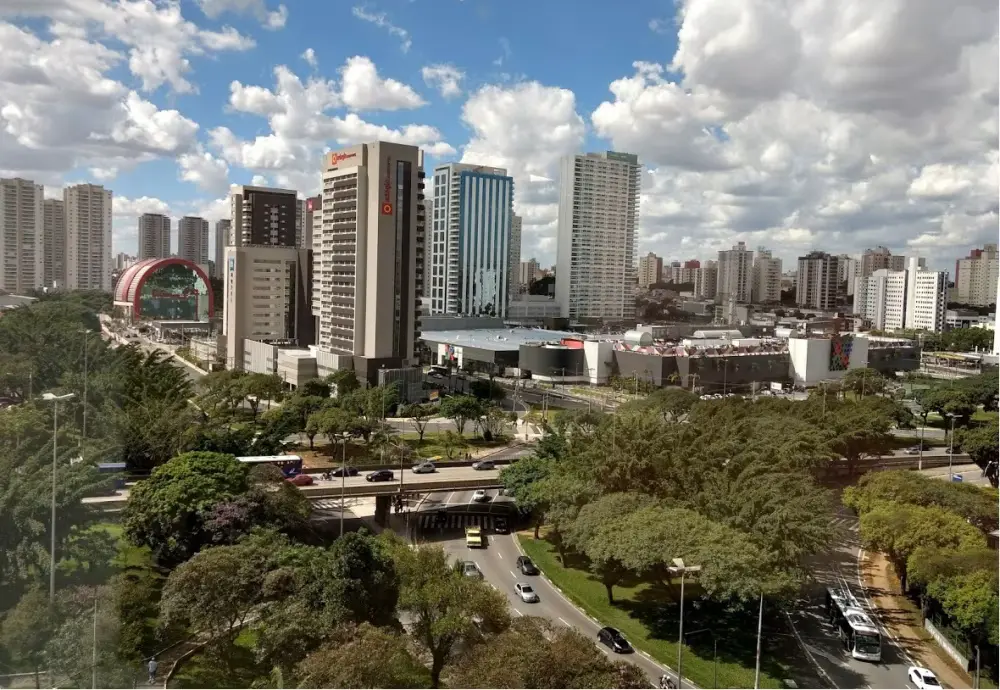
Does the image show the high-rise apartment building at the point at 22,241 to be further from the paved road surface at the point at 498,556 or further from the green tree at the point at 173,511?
the paved road surface at the point at 498,556

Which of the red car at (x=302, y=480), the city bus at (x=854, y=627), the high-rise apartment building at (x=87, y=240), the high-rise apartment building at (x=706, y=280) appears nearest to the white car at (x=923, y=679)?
the city bus at (x=854, y=627)

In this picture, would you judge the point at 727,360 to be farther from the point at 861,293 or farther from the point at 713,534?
the point at 861,293

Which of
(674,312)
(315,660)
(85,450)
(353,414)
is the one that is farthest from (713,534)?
(674,312)

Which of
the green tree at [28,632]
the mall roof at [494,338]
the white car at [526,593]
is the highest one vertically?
the mall roof at [494,338]

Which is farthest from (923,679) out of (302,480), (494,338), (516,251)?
(516,251)

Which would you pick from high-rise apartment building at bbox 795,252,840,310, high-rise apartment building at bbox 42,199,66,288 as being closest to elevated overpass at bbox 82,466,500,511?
high-rise apartment building at bbox 42,199,66,288

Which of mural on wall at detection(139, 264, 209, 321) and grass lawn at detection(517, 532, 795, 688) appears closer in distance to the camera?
grass lawn at detection(517, 532, 795, 688)

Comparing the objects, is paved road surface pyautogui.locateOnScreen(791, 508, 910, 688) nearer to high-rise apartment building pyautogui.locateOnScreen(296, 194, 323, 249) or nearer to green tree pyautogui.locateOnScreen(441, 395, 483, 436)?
green tree pyautogui.locateOnScreen(441, 395, 483, 436)

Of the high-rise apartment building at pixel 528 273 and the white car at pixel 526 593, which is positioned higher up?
the high-rise apartment building at pixel 528 273
